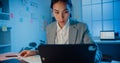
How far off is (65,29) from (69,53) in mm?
349

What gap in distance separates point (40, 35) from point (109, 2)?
82.4 inches

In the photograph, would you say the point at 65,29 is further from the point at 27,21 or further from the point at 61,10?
the point at 27,21

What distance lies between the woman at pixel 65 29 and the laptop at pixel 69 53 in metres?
0.25

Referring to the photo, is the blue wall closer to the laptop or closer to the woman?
the woman

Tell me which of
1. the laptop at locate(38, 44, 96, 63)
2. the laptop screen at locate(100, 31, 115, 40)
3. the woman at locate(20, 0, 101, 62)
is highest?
the woman at locate(20, 0, 101, 62)

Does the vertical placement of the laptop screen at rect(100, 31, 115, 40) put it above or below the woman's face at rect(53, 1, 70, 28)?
below

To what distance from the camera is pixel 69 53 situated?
0.71 meters

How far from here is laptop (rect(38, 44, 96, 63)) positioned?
704 mm

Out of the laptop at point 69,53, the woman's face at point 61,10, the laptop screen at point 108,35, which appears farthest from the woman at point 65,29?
the laptop screen at point 108,35

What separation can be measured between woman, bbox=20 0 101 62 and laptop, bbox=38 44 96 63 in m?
0.25

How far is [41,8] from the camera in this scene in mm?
4418

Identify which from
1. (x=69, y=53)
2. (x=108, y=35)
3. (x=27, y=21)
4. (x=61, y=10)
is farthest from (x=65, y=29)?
(x=108, y=35)

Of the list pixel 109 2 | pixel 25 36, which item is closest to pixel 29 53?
pixel 25 36

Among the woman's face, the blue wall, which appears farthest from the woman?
the blue wall
